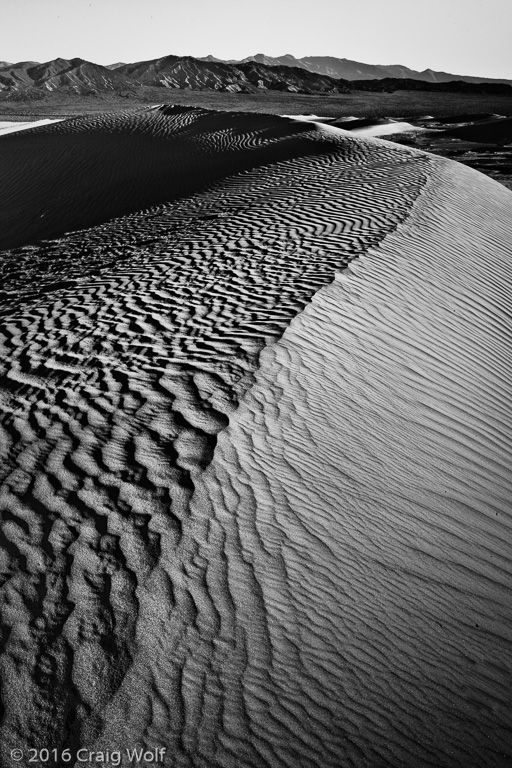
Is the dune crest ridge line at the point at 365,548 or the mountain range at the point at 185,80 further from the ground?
the mountain range at the point at 185,80

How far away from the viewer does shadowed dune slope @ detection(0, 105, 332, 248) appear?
1276cm

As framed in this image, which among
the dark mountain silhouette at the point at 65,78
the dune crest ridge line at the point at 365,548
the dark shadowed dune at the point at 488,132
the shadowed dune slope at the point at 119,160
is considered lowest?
the dune crest ridge line at the point at 365,548

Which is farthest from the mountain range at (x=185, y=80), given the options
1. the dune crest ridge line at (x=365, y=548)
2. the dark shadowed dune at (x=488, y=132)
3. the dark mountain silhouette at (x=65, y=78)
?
the dune crest ridge line at (x=365, y=548)

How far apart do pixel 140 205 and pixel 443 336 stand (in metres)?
8.37

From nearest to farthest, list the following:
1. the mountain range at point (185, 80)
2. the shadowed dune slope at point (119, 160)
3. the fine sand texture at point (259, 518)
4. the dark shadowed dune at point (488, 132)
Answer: the fine sand texture at point (259, 518) < the shadowed dune slope at point (119, 160) < the dark shadowed dune at point (488, 132) < the mountain range at point (185, 80)

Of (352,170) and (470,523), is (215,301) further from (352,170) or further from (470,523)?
(352,170)

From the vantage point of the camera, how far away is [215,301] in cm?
564

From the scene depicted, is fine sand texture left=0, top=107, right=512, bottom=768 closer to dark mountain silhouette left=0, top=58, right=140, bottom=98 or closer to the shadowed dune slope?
the shadowed dune slope

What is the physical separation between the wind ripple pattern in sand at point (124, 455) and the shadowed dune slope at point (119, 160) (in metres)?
5.10

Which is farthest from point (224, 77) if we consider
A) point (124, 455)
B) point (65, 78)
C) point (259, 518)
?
point (259, 518)

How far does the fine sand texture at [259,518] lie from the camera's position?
7.23 ft

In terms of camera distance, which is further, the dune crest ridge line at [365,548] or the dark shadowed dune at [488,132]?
the dark shadowed dune at [488,132]

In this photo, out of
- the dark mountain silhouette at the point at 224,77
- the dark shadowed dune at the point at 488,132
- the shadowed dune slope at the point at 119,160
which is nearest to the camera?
the shadowed dune slope at the point at 119,160

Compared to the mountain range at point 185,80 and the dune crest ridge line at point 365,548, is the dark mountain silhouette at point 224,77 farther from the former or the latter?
the dune crest ridge line at point 365,548
